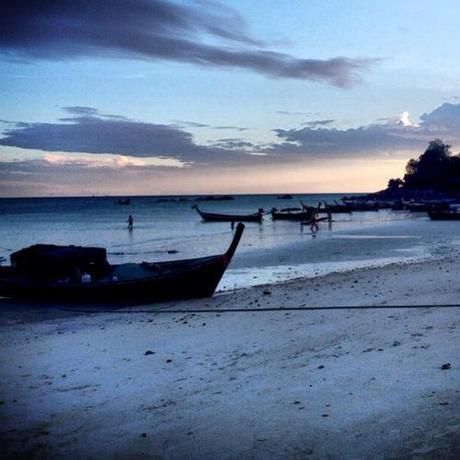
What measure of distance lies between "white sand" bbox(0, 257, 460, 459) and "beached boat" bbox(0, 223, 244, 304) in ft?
13.4

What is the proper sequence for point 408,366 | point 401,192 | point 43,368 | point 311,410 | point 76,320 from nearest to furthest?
point 311,410 < point 408,366 < point 43,368 < point 76,320 < point 401,192

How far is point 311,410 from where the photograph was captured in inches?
203

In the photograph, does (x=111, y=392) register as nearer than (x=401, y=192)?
Yes

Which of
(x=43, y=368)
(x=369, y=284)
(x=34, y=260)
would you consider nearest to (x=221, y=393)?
(x=43, y=368)

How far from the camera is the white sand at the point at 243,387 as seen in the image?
15.0ft

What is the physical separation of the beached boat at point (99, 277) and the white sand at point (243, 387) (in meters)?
4.07

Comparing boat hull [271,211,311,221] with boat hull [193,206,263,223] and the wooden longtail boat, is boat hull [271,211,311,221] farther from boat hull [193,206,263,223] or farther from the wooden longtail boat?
the wooden longtail boat

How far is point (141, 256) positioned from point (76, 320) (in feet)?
66.2

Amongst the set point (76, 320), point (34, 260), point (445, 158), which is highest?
point (445, 158)

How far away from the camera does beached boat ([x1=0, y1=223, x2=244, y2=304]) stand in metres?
15.1

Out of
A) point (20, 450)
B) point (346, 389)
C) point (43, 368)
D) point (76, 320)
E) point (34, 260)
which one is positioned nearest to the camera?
point (20, 450)

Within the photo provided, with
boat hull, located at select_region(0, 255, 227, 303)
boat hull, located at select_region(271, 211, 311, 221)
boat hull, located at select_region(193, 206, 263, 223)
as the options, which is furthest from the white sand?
boat hull, located at select_region(193, 206, 263, 223)

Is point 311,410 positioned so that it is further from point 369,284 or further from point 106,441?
point 369,284

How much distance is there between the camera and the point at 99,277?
16.8 metres
